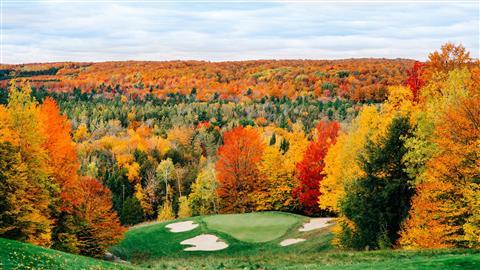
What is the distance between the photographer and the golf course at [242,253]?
864 inches

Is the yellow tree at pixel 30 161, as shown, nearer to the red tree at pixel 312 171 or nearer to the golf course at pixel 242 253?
the golf course at pixel 242 253

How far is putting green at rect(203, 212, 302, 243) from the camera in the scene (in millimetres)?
47719

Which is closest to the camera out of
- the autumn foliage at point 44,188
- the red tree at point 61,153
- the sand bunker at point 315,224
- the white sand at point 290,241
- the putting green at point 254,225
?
the autumn foliage at point 44,188

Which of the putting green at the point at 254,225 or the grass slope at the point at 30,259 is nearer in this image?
the grass slope at the point at 30,259

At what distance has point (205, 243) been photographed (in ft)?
155

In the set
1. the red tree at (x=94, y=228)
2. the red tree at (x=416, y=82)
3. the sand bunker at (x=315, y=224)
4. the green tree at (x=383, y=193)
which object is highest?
the red tree at (x=416, y=82)

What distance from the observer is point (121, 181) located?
10144 cm

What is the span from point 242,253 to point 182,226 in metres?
13.3

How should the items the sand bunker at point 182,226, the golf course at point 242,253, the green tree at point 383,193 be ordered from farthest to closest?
1. the sand bunker at point 182,226
2. the green tree at point 383,193
3. the golf course at point 242,253

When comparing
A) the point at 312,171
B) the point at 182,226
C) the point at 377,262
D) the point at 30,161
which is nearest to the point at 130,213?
the point at 182,226

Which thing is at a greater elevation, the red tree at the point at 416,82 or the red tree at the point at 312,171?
the red tree at the point at 416,82

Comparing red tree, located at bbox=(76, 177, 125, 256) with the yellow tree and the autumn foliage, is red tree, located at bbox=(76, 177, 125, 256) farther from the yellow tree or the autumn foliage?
the yellow tree

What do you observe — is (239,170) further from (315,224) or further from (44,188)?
(44,188)

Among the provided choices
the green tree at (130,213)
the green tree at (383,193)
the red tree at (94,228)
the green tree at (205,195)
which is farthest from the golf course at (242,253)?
the green tree at (130,213)
